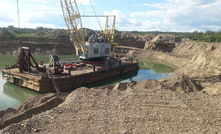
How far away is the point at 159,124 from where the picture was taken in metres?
6.98

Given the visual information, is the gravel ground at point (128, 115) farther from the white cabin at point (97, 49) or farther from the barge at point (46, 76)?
the white cabin at point (97, 49)

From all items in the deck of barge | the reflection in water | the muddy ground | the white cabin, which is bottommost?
the reflection in water

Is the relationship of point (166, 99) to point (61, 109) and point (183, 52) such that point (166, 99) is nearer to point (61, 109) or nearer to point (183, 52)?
point (61, 109)

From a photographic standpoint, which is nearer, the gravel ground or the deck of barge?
the gravel ground

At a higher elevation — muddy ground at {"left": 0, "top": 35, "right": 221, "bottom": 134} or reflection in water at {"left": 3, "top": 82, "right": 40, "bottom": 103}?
muddy ground at {"left": 0, "top": 35, "right": 221, "bottom": 134}

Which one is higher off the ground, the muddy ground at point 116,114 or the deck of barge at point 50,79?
the muddy ground at point 116,114

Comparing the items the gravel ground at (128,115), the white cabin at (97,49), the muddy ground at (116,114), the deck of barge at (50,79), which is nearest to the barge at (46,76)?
the deck of barge at (50,79)

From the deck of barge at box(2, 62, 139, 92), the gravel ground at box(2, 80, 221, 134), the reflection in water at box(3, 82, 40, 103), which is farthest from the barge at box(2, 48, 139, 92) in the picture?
the gravel ground at box(2, 80, 221, 134)

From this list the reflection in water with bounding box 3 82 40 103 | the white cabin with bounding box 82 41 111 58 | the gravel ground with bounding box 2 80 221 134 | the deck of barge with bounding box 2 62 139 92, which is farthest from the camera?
the white cabin with bounding box 82 41 111 58

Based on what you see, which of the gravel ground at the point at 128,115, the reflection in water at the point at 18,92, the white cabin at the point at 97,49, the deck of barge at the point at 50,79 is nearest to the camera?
the gravel ground at the point at 128,115

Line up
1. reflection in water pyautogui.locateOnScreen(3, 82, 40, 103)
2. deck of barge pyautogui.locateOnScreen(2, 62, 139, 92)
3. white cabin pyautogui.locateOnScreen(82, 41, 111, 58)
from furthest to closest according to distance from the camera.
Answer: white cabin pyautogui.locateOnScreen(82, 41, 111, 58) < reflection in water pyautogui.locateOnScreen(3, 82, 40, 103) < deck of barge pyautogui.locateOnScreen(2, 62, 139, 92)

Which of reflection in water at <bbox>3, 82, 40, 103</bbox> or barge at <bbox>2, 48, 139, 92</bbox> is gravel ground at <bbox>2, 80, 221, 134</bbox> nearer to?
barge at <bbox>2, 48, 139, 92</bbox>

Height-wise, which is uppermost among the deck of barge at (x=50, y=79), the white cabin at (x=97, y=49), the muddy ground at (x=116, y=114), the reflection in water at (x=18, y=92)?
the white cabin at (x=97, y=49)

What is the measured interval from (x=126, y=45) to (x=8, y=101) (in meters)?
41.6
